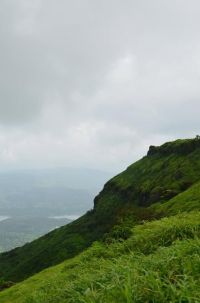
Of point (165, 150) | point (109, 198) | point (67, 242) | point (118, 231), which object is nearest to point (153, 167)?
point (165, 150)

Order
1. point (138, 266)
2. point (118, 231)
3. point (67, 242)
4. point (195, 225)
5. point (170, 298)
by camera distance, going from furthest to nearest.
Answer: point (67, 242)
point (118, 231)
point (195, 225)
point (138, 266)
point (170, 298)

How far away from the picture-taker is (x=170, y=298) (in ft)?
36.6

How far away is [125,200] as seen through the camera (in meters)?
176

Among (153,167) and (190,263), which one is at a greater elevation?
(153,167)

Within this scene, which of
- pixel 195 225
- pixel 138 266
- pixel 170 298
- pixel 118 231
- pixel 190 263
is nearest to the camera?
pixel 170 298

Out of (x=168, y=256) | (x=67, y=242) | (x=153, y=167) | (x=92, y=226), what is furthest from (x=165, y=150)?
(x=168, y=256)

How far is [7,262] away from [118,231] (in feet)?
557

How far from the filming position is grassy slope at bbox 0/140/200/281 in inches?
5315

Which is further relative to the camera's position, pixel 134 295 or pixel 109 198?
pixel 109 198

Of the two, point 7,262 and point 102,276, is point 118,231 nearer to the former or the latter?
point 102,276

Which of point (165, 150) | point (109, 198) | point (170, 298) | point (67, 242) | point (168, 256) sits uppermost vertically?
point (165, 150)

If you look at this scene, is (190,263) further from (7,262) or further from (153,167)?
(7,262)

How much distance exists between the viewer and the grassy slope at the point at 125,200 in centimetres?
13500

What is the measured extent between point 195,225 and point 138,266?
8978 millimetres
